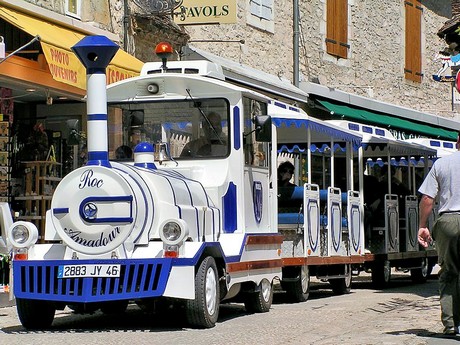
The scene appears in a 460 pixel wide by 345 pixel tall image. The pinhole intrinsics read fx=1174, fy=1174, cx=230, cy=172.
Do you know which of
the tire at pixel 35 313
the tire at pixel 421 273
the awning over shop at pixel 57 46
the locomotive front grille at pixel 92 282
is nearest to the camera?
the locomotive front grille at pixel 92 282

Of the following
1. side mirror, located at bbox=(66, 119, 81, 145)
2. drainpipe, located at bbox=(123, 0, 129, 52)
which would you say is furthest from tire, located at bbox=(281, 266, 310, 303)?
drainpipe, located at bbox=(123, 0, 129, 52)

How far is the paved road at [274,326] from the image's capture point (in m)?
9.84

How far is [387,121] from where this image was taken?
29.0 meters

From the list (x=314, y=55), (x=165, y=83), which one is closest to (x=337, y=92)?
(x=314, y=55)

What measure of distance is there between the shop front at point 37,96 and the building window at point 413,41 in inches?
653

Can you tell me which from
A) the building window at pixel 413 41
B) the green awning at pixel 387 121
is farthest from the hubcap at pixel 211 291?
the building window at pixel 413 41

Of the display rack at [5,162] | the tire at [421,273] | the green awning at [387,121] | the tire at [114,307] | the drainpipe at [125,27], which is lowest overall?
the tire at [421,273]

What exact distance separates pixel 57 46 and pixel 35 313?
5.57 m

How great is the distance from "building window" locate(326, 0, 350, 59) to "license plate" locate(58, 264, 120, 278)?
1867cm

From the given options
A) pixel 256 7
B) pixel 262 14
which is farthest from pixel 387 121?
pixel 256 7

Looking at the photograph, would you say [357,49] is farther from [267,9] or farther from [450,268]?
[450,268]

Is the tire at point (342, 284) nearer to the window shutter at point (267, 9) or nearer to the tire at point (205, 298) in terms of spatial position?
the tire at point (205, 298)

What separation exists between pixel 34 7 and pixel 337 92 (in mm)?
11945

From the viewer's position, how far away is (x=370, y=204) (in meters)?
18.2
